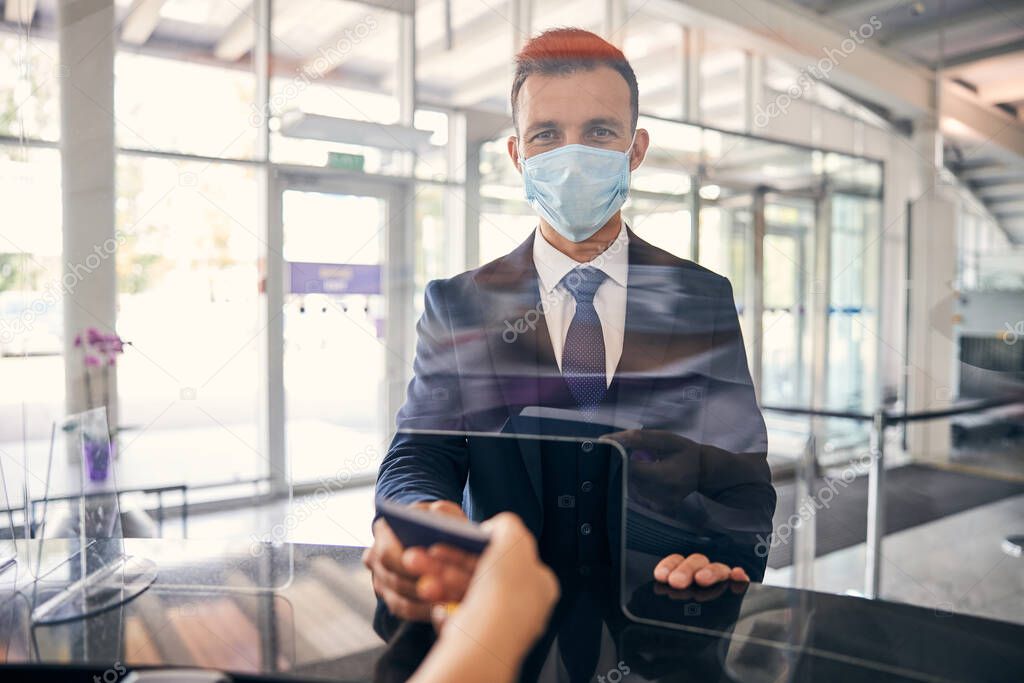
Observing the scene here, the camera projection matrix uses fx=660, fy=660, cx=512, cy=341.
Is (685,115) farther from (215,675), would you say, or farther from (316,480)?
(215,675)

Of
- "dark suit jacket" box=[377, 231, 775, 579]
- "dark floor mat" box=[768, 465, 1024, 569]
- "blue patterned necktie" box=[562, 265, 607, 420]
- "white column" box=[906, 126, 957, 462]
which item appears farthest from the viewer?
"dark floor mat" box=[768, 465, 1024, 569]

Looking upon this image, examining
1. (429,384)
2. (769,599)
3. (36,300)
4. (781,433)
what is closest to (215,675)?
(429,384)

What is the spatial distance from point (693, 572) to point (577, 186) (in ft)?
2.57

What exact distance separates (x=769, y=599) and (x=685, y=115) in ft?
3.88

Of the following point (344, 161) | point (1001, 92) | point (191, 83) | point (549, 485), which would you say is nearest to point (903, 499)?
point (1001, 92)

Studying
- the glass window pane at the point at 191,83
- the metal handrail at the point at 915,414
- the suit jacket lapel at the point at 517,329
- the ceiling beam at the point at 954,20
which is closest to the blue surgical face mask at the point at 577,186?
the suit jacket lapel at the point at 517,329

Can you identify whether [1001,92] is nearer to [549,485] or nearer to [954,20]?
[954,20]

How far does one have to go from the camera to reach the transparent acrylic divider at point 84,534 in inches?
46.1

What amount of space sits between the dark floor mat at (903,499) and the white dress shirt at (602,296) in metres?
1.49

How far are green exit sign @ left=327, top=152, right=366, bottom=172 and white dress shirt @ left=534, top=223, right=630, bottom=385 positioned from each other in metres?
0.77

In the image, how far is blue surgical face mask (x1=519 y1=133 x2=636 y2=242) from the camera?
4.51 feet

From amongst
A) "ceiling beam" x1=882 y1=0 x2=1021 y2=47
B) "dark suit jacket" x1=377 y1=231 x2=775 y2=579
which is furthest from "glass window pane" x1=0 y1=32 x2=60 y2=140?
"ceiling beam" x1=882 y1=0 x2=1021 y2=47

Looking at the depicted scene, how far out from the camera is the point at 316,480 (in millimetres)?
1581

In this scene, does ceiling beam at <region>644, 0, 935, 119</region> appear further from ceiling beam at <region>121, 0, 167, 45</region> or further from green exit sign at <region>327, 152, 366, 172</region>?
ceiling beam at <region>121, 0, 167, 45</region>
